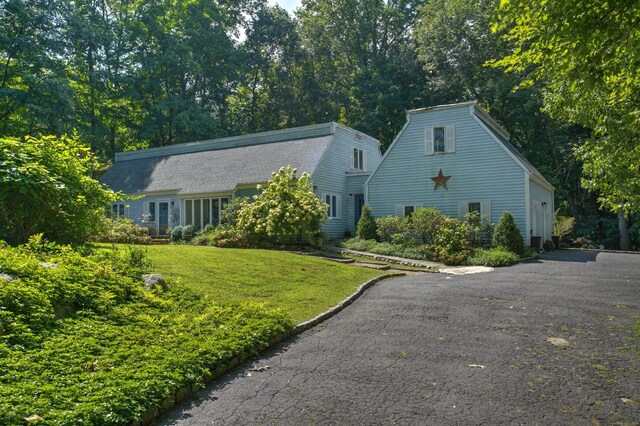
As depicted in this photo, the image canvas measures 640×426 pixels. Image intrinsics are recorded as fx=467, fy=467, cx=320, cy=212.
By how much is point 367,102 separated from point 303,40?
12104 mm

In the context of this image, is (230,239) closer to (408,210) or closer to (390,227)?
(390,227)

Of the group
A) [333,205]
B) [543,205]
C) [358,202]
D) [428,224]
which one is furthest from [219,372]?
[543,205]

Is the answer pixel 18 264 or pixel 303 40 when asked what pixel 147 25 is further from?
pixel 18 264

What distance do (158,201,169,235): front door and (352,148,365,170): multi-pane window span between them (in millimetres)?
11922

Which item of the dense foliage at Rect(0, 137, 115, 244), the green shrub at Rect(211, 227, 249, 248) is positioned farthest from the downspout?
the dense foliage at Rect(0, 137, 115, 244)

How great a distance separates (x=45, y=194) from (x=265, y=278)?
4.98m

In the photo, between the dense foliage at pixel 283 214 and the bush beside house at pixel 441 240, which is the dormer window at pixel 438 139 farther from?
the dense foliage at pixel 283 214

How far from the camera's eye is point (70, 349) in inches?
197

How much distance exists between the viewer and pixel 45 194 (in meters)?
9.62

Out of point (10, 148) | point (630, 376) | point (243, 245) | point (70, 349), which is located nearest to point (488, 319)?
point (630, 376)

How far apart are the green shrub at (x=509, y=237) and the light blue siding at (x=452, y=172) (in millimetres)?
1901

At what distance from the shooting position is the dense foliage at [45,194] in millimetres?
9066

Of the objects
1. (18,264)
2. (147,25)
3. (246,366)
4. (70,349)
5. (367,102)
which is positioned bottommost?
(246,366)

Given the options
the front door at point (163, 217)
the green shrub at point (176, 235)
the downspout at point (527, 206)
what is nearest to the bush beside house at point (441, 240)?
the downspout at point (527, 206)
